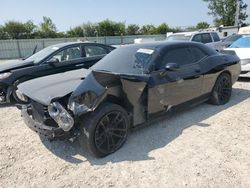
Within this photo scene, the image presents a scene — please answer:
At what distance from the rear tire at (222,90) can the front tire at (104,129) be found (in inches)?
103

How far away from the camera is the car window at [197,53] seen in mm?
5037

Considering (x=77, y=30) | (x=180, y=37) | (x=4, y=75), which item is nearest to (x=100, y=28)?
(x=77, y=30)

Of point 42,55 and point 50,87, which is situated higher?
point 42,55

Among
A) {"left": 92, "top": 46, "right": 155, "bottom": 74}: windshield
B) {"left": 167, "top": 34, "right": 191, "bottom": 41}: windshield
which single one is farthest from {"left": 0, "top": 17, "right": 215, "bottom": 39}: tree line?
{"left": 92, "top": 46, "right": 155, "bottom": 74}: windshield

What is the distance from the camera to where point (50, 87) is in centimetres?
373

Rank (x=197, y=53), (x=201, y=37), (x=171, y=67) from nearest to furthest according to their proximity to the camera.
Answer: (x=171, y=67) < (x=197, y=53) < (x=201, y=37)

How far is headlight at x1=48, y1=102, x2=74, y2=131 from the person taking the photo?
10.3ft

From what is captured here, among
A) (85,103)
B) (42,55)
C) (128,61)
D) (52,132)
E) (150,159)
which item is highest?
(128,61)

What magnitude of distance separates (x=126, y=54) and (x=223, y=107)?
2.48 meters

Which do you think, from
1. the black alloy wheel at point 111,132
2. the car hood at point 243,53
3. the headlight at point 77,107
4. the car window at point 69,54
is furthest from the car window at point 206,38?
the headlight at point 77,107

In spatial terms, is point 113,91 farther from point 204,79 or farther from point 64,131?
point 204,79

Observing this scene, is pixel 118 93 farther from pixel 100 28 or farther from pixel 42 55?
pixel 100 28

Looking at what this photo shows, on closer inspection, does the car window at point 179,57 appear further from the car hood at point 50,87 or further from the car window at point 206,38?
the car window at point 206,38

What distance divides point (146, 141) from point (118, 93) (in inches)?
36.5
